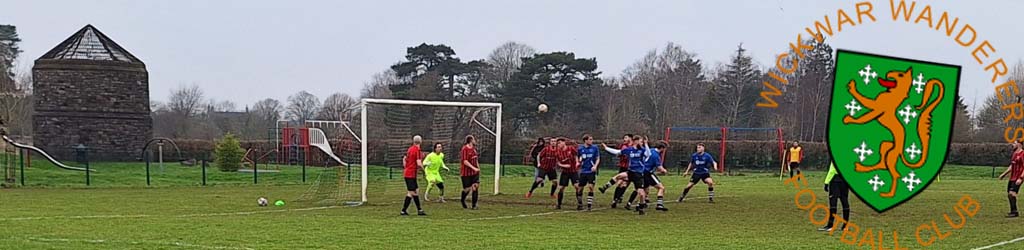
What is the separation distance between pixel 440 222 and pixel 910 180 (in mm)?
10339

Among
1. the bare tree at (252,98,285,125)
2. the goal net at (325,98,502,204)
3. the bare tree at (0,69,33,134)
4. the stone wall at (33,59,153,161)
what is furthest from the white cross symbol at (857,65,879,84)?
the bare tree at (252,98,285,125)

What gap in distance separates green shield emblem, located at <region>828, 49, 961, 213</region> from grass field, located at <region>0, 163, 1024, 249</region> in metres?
5.47

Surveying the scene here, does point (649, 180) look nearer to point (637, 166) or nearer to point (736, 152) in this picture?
point (637, 166)

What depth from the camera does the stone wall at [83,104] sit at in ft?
141

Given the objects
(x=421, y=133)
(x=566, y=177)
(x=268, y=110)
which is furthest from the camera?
(x=268, y=110)

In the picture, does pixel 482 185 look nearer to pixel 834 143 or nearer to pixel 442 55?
pixel 834 143

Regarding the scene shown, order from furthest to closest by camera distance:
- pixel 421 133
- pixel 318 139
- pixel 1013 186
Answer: pixel 318 139 < pixel 421 133 < pixel 1013 186

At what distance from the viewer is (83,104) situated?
142 feet

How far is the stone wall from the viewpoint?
43.0 m

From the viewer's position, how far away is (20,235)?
13672mm

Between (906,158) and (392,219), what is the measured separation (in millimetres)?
11357

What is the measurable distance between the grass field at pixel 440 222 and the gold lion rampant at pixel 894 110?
5609mm

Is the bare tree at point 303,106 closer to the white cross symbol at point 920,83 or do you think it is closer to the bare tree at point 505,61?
the bare tree at point 505,61

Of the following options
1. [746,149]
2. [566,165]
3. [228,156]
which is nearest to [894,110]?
[566,165]
